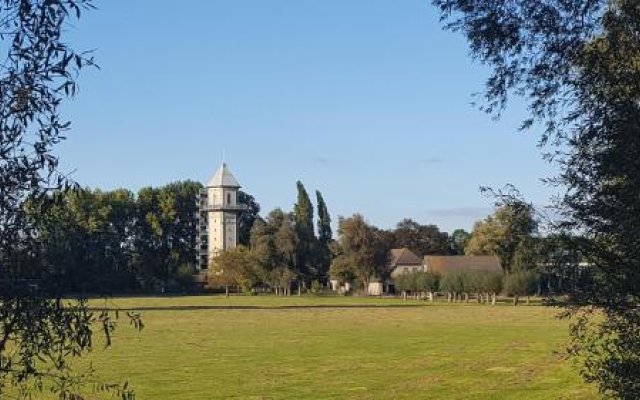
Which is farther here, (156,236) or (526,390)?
(156,236)

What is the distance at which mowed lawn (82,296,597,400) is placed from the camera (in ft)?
71.6

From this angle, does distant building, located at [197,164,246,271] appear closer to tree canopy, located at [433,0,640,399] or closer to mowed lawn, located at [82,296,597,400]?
mowed lawn, located at [82,296,597,400]

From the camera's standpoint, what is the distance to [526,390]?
2108 cm

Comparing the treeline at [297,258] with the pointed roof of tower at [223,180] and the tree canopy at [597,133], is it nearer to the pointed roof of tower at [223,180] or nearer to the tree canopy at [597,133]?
the pointed roof of tower at [223,180]

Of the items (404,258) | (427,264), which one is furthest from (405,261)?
(427,264)

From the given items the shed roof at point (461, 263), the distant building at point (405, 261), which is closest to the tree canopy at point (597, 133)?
the shed roof at point (461, 263)

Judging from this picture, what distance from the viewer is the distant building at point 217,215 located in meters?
153

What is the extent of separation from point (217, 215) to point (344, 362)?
127m

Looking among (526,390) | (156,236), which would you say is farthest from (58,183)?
(156,236)

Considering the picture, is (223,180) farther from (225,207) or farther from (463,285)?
(463,285)

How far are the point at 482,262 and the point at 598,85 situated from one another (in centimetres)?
11773

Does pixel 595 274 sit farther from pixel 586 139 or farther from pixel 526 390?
pixel 526 390

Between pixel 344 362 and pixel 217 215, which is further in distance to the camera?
pixel 217 215

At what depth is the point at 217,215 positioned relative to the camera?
509ft
